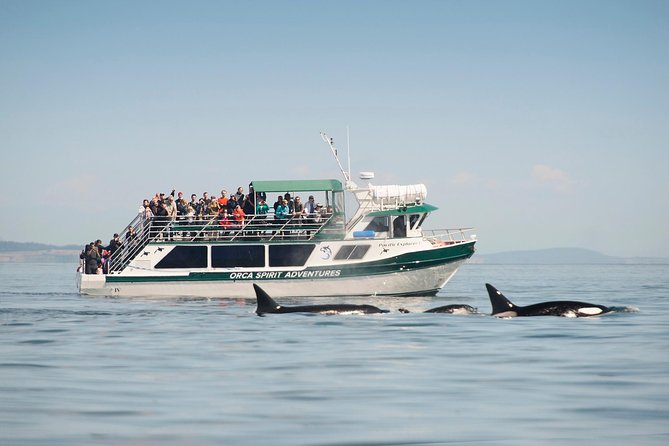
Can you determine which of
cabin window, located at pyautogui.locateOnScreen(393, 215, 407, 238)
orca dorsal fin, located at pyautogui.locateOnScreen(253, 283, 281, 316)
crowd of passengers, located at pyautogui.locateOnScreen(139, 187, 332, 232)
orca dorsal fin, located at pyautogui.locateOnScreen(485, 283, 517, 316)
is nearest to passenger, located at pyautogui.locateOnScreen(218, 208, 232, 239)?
crowd of passengers, located at pyautogui.locateOnScreen(139, 187, 332, 232)

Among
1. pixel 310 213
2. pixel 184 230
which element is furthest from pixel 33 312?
pixel 310 213

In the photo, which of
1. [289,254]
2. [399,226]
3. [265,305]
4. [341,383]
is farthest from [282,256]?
[341,383]

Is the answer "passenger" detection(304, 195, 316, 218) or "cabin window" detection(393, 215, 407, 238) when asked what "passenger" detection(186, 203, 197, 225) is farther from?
"cabin window" detection(393, 215, 407, 238)

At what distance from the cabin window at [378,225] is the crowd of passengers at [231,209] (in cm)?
207

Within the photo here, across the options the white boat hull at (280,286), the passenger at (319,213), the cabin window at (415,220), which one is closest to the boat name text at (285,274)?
the white boat hull at (280,286)

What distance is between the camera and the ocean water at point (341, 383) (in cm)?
1147

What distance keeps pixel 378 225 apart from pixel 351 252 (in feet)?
6.32

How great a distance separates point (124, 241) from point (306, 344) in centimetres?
2587

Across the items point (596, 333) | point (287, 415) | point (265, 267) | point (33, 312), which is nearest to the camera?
point (287, 415)

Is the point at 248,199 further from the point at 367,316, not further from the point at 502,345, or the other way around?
the point at 502,345

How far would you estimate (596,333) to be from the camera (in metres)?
23.9

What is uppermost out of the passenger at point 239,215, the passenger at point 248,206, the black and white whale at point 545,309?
the passenger at point 248,206

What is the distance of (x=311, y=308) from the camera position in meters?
31.8

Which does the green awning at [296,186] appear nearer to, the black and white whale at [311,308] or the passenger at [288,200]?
the passenger at [288,200]
